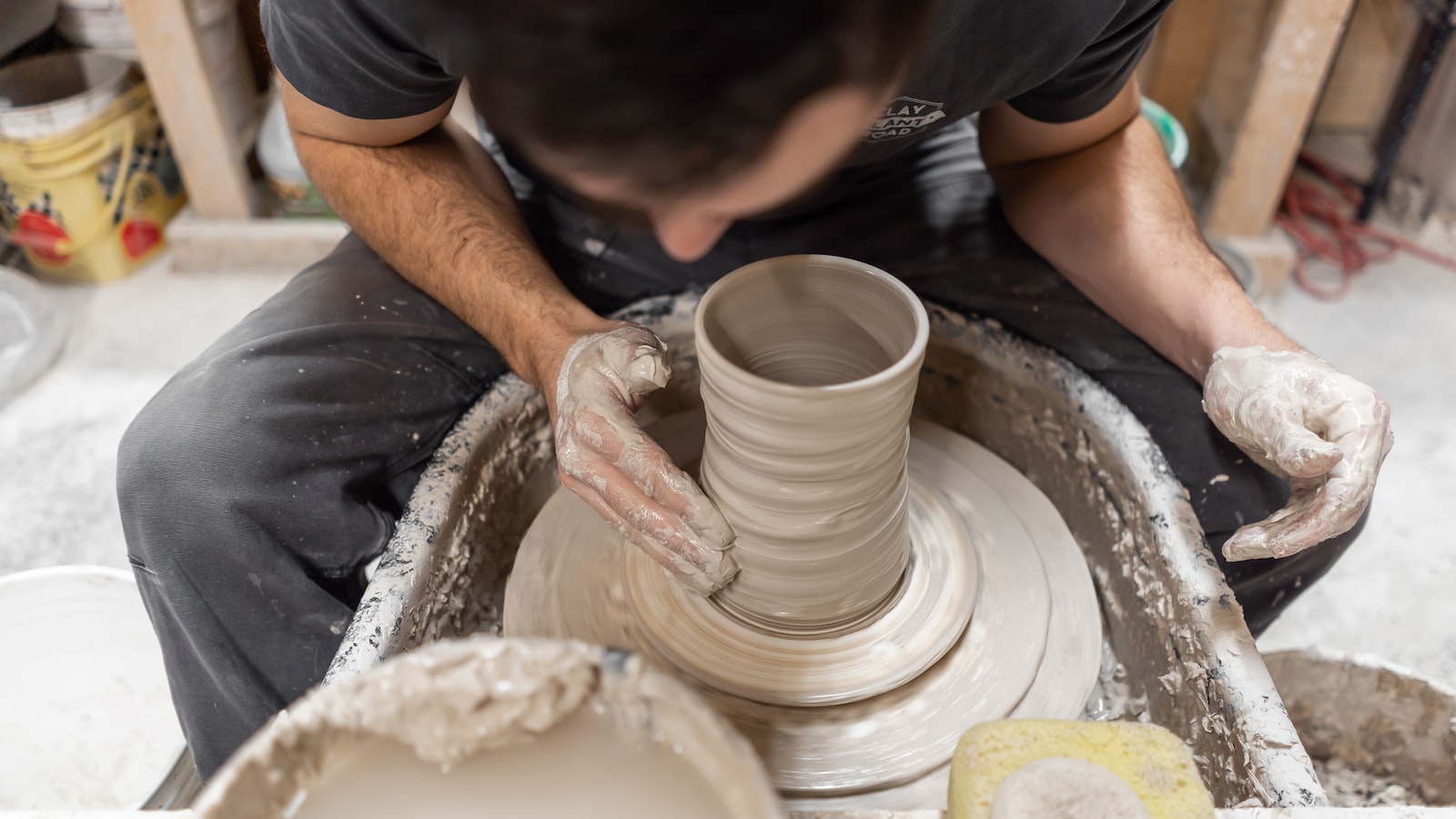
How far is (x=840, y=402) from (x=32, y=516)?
6.81ft

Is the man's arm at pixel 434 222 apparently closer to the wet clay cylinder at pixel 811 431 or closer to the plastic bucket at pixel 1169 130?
the wet clay cylinder at pixel 811 431

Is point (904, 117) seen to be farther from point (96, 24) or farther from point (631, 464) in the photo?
point (96, 24)

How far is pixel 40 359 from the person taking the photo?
243cm

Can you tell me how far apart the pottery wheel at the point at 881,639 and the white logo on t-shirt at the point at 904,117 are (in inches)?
17.2

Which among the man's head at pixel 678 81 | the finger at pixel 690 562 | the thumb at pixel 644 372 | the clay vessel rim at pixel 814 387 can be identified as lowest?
the finger at pixel 690 562

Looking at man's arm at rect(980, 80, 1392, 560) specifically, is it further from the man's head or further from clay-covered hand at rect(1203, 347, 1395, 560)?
the man's head

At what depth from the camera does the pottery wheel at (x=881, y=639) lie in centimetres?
100

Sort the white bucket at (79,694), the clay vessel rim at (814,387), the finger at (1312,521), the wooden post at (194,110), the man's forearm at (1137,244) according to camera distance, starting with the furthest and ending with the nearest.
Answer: the wooden post at (194,110), the white bucket at (79,694), the man's forearm at (1137,244), the finger at (1312,521), the clay vessel rim at (814,387)

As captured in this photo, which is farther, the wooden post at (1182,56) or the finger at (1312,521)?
the wooden post at (1182,56)

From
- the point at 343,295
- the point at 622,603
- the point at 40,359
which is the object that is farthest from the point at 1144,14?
the point at 40,359

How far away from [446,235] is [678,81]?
0.77 meters

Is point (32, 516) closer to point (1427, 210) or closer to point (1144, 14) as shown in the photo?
point (1144, 14)

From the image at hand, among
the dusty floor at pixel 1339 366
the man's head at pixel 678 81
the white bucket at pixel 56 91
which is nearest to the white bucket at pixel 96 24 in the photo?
the white bucket at pixel 56 91

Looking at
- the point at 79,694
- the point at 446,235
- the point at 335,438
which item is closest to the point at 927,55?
the point at 446,235
